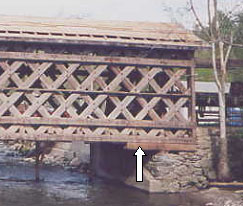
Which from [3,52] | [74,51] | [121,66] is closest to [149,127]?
[121,66]

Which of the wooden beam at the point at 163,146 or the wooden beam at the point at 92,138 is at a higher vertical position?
the wooden beam at the point at 92,138

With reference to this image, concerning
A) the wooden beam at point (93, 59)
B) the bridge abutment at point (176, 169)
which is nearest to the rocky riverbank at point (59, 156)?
the bridge abutment at point (176, 169)

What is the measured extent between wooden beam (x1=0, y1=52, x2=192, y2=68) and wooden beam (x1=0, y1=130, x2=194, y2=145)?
8.55 ft

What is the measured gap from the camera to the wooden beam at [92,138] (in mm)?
17703

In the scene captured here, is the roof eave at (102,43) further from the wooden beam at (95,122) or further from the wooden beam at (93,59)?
the wooden beam at (95,122)

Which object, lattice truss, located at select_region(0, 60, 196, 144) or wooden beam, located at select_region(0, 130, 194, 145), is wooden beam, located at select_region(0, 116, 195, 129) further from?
wooden beam, located at select_region(0, 130, 194, 145)

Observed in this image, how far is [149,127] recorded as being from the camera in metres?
18.7

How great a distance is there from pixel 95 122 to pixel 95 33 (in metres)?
3.14

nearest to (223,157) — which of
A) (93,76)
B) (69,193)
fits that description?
(69,193)

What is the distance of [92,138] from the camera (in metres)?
18.2

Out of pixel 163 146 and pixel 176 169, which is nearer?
pixel 163 146

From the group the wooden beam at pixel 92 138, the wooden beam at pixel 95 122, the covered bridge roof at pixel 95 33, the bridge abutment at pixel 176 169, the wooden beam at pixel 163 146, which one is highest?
the covered bridge roof at pixel 95 33

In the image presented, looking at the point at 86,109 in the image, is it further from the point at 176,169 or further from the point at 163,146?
the point at 176,169

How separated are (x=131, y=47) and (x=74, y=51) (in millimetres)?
2053
